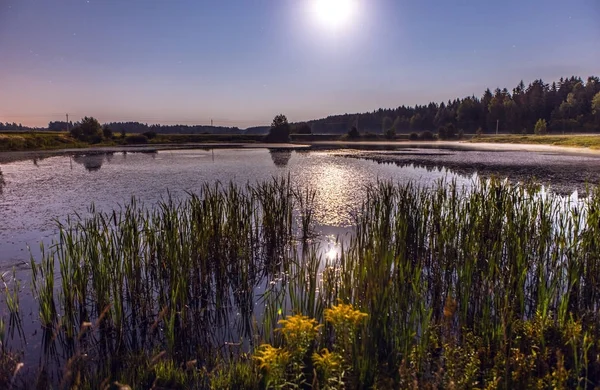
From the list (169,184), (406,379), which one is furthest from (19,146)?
(406,379)

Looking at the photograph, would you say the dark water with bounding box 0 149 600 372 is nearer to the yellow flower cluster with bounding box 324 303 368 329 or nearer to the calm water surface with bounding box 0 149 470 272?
the calm water surface with bounding box 0 149 470 272

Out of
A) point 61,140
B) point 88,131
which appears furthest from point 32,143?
point 88,131

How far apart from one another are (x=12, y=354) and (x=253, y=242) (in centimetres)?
545

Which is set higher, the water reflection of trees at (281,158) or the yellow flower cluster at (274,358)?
the water reflection of trees at (281,158)

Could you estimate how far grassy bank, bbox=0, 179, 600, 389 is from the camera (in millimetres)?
3955

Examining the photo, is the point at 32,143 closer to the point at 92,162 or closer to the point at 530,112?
the point at 92,162

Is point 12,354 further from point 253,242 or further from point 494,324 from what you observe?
point 494,324

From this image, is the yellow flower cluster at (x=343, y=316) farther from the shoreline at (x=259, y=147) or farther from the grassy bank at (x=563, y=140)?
the grassy bank at (x=563, y=140)

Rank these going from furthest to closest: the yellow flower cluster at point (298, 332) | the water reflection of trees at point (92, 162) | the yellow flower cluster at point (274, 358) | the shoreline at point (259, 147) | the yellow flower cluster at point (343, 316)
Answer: the shoreline at point (259, 147), the water reflection of trees at point (92, 162), the yellow flower cluster at point (343, 316), the yellow flower cluster at point (298, 332), the yellow flower cluster at point (274, 358)

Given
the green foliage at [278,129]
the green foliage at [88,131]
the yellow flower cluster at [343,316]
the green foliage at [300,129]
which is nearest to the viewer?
the yellow flower cluster at [343,316]

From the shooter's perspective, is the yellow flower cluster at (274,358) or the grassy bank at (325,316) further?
the grassy bank at (325,316)

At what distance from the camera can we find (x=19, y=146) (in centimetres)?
4784

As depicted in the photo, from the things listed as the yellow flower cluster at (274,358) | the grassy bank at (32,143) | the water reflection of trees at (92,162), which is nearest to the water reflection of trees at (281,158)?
the water reflection of trees at (92,162)

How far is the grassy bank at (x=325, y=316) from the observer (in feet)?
13.0
